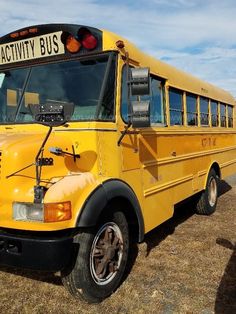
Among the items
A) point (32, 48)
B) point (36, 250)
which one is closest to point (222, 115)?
point (32, 48)

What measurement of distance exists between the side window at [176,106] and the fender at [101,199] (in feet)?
6.07

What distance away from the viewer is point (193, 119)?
6.59 metres

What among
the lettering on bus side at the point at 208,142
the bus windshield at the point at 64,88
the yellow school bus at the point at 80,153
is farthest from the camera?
the lettering on bus side at the point at 208,142

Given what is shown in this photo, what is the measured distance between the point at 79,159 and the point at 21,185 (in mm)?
633

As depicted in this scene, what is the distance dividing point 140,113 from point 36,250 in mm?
1521

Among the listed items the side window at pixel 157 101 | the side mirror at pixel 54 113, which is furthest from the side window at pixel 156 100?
the side mirror at pixel 54 113

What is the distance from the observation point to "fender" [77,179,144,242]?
3328 mm

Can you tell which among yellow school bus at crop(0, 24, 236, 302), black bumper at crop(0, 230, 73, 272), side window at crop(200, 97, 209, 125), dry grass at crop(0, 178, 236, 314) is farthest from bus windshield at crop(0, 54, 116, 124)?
side window at crop(200, 97, 209, 125)

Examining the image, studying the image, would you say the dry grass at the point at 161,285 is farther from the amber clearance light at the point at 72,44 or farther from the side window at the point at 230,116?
the side window at the point at 230,116

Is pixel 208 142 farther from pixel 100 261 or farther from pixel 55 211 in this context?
pixel 55 211

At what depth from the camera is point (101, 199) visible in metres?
3.50

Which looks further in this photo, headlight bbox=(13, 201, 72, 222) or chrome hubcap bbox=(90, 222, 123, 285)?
chrome hubcap bbox=(90, 222, 123, 285)

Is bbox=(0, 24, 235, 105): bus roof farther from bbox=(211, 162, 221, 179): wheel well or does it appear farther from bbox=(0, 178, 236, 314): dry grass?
bbox=(211, 162, 221, 179): wheel well

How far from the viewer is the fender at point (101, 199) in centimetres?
333
